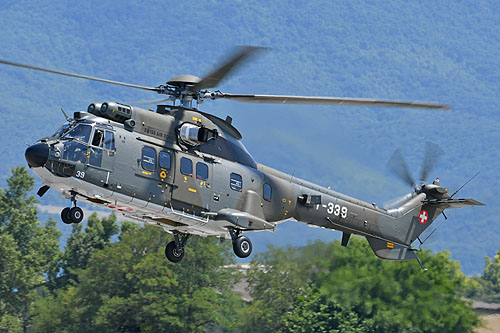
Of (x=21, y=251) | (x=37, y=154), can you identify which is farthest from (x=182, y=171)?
(x=21, y=251)

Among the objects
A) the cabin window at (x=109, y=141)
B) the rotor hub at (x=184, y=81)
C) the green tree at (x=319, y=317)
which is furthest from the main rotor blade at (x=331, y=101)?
the green tree at (x=319, y=317)

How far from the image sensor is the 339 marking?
26.5 m

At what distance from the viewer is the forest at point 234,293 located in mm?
43906

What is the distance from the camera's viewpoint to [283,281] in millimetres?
48906

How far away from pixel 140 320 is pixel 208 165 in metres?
29.5

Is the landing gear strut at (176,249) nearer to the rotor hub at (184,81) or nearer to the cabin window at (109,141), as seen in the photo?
the cabin window at (109,141)

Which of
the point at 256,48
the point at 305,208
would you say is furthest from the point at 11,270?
the point at 256,48

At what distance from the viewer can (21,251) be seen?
70438 mm

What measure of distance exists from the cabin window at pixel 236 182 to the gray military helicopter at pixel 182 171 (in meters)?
0.03

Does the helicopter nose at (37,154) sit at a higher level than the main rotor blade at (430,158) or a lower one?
lower

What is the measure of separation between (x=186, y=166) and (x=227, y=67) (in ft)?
11.6

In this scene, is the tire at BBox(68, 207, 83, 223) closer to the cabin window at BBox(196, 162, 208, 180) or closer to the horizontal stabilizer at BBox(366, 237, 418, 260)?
the cabin window at BBox(196, 162, 208, 180)

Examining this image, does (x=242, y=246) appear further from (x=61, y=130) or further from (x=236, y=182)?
(x=61, y=130)

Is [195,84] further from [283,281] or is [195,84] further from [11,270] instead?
[11,270]
